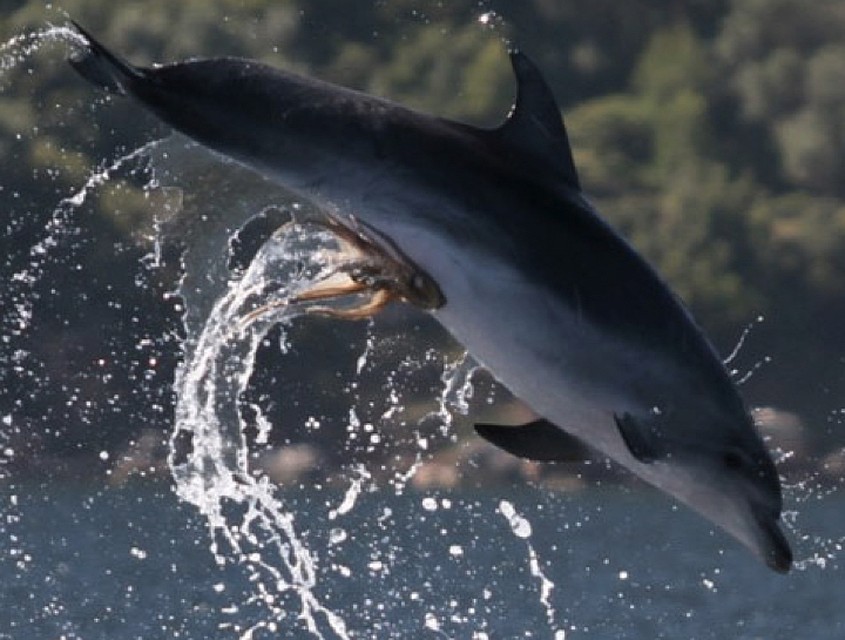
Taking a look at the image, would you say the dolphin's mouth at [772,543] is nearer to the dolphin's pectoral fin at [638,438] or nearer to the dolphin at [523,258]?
the dolphin at [523,258]

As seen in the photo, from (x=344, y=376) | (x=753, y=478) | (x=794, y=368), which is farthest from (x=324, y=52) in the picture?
(x=753, y=478)

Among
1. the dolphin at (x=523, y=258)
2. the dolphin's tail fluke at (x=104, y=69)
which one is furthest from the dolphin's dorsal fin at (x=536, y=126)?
the dolphin's tail fluke at (x=104, y=69)

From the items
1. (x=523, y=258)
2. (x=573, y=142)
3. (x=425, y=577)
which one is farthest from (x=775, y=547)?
(x=573, y=142)

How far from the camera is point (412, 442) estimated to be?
42.1 m

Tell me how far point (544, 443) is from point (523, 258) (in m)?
0.45

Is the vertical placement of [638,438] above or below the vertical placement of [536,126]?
below

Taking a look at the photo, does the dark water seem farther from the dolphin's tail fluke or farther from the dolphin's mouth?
the dolphin's tail fluke

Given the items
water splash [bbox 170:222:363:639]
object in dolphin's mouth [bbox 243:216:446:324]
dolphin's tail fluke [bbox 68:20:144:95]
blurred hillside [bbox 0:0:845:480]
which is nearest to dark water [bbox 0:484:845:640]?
water splash [bbox 170:222:363:639]

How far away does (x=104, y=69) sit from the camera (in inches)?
159

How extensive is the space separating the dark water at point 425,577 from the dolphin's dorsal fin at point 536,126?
10.8 meters

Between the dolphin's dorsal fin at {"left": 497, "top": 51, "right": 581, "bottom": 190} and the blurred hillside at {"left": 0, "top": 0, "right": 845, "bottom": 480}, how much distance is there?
34545mm

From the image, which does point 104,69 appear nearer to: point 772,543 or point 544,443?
point 544,443

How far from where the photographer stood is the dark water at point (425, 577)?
54.2 ft

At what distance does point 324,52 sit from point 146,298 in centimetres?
850
